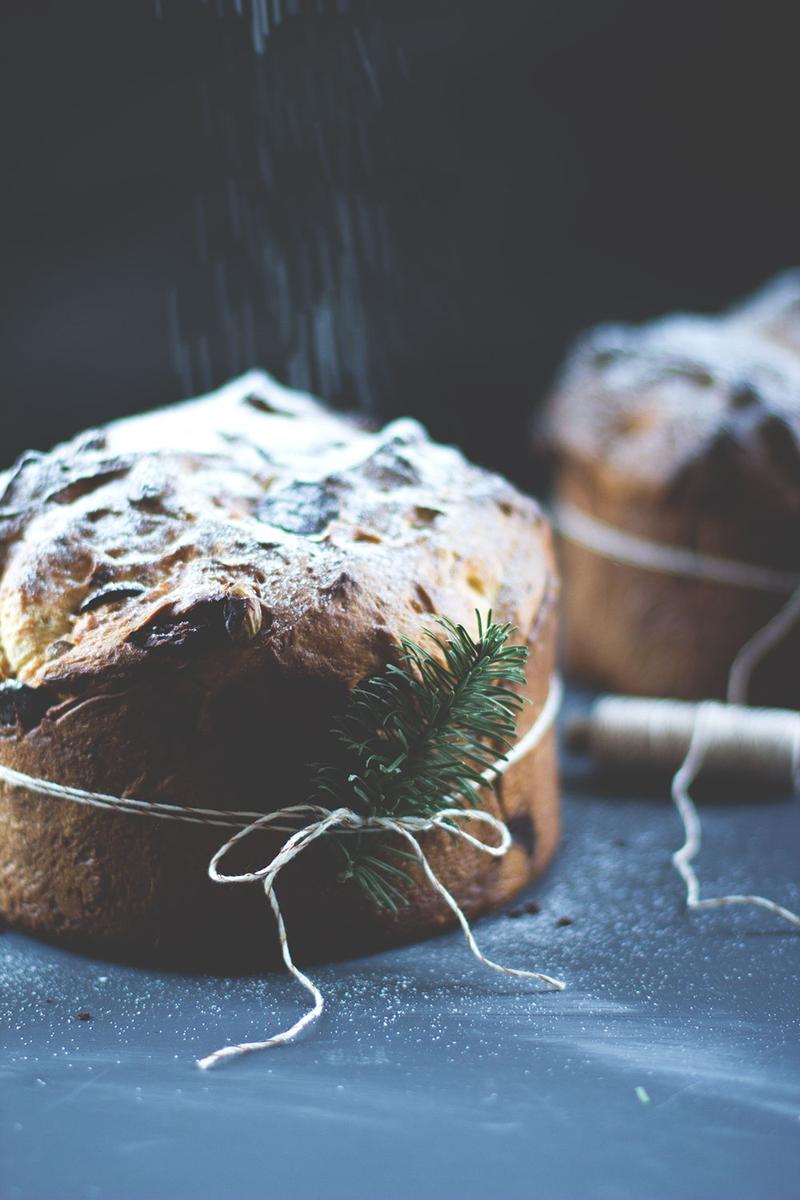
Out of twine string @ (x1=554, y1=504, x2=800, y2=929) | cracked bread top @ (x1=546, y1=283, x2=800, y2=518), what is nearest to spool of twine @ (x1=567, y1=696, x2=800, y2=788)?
twine string @ (x1=554, y1=504, x2=800, y2=929)

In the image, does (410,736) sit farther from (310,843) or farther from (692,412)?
(692,412)

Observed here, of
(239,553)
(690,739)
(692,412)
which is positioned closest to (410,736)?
(239,553)

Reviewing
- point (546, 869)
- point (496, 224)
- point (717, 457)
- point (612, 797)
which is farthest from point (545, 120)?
point (546, 869)

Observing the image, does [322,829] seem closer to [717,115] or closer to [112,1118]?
[112,1118]

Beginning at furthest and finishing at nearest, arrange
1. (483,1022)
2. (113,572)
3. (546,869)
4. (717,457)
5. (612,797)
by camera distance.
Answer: (717,457) → (612,797) → (546,869) → (113,572) → (483,1022)

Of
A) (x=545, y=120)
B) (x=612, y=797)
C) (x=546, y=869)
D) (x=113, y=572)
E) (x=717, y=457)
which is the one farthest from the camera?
(x=545, y=120)

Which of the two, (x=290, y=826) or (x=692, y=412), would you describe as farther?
(x=692, y=412)
